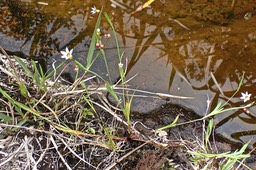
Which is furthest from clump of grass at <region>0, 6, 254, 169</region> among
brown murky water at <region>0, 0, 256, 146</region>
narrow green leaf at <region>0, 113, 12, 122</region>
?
brown murky water at <region>0, 0, 256, 146</region>

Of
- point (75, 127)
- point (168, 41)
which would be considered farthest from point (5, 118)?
point (168, 41)

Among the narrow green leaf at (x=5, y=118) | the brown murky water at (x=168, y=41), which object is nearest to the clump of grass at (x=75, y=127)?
the narrow green leaf at (x=5, y=118)

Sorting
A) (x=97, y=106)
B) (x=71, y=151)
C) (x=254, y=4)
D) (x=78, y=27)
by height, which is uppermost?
(x=254, y=4)

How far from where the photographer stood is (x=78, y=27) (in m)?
2.17

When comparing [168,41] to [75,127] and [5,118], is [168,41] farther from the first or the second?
[5,118]

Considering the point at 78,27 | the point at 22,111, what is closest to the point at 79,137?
the point at 22,111

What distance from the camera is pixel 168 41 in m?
2.12

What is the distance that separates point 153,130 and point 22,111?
0.56m

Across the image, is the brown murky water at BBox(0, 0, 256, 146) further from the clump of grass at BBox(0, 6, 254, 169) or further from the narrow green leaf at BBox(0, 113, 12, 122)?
the narrow green leaf at BBox(0, 113, 12, 122)

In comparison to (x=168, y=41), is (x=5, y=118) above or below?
below

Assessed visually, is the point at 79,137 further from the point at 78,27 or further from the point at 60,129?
the point at 78,27

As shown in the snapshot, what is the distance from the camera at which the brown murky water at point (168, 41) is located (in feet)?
6.42

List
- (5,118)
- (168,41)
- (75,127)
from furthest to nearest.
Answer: (168,41) < (75,127) < (5,118)

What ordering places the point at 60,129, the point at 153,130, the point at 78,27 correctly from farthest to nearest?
1. the point at 78,27
2. the point at 153,130
3. the point at 60,129
